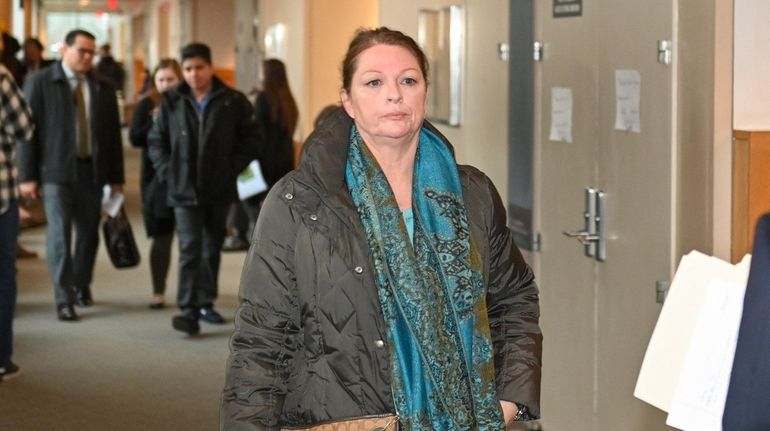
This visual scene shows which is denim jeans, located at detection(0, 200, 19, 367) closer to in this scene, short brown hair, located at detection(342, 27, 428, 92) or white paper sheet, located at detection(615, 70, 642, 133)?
white paper sheet, located at detection(615, 70, 642, 133)

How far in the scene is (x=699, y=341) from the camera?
2.81 m

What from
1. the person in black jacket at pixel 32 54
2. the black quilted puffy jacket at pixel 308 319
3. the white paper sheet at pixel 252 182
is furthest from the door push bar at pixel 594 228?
the person in black jacket at pixel 32 54

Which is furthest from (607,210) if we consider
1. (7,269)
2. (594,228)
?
(7,269)

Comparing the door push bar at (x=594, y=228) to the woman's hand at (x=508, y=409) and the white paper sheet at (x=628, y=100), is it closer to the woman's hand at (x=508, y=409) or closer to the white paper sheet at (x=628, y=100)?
the white paper sheet at (x=628, y=100)

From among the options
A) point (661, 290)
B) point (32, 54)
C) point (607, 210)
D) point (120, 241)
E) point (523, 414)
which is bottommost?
point (120, 241)

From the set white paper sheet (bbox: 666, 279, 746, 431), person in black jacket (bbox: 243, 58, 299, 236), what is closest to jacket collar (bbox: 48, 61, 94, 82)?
person in black jacket (bbox: 243, 58, 299, 236)

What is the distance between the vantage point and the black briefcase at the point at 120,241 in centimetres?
925

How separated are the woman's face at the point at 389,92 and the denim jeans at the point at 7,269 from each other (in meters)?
4.05

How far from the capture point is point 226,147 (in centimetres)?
835

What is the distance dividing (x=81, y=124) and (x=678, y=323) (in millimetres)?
6392

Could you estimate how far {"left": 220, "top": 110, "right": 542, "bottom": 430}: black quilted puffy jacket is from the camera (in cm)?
287

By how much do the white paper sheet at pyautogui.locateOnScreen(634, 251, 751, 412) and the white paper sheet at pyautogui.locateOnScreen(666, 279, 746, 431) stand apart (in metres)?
0.04

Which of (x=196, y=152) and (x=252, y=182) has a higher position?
(x=196, y=152)

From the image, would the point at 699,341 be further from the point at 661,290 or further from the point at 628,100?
the point at 628,100
